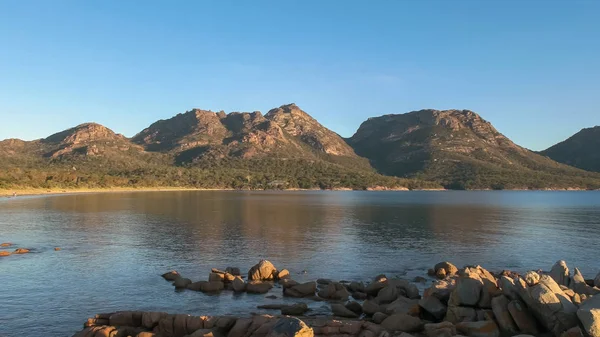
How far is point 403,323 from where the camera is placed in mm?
24688

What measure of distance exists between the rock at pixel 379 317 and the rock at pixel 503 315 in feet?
20.5

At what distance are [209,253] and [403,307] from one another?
32.1 meters

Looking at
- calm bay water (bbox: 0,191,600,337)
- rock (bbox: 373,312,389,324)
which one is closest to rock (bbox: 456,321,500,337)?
rock (bbox: 373,312,389,324)

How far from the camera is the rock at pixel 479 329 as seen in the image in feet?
75.1

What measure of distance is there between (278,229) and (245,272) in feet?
120

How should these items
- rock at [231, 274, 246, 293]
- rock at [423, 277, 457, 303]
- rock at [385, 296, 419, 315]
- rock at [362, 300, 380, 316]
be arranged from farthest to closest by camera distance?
rock at [231, 274, 246, 293], rock at [362, 300, 380, 316], rock at [423, 277, 457, 303], rock at [385, 296, 419, 315]

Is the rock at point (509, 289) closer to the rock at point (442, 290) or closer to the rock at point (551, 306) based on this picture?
the rock at point (551, 306)

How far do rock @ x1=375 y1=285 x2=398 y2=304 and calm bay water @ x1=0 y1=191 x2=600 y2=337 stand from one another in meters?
4.14

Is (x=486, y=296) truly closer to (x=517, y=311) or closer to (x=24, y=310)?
(x=517, y=311)

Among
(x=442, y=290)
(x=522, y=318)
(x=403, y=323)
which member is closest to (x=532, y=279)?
(x=522, y=318)

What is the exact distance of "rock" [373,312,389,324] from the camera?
2639cm

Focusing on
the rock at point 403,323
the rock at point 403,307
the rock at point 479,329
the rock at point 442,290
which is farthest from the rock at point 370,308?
the rock at point 479,329

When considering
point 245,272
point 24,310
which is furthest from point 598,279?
point 24,310

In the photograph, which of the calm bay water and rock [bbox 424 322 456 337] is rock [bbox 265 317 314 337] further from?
the calm bay water
